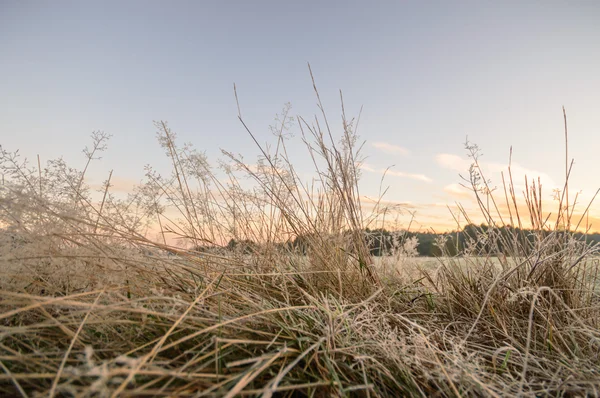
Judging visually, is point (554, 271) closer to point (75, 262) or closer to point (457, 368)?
point (457, 368)

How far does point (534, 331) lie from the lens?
152cm

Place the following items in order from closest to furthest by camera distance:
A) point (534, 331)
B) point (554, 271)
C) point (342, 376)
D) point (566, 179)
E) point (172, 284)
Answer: point (342, 376) < point (172, 284) < point (534, 331) < point (554, 271) < point (566, 179)

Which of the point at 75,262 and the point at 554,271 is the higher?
the point at 75,262

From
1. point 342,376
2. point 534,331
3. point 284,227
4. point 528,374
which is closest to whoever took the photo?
point 342,376

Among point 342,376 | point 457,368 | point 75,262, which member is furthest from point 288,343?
point 75,262

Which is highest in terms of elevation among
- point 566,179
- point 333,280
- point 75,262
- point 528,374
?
point 566,179

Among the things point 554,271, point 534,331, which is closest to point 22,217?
point 534,331

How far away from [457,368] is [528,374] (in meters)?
0.34

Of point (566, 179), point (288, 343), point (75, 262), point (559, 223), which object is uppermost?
point (566, 179)

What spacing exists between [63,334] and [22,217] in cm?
57

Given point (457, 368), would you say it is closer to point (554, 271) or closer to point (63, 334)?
point (554, 271)

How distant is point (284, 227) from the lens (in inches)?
91.0

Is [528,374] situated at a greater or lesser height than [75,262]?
lesser

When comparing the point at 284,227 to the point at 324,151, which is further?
the point at 284,227
